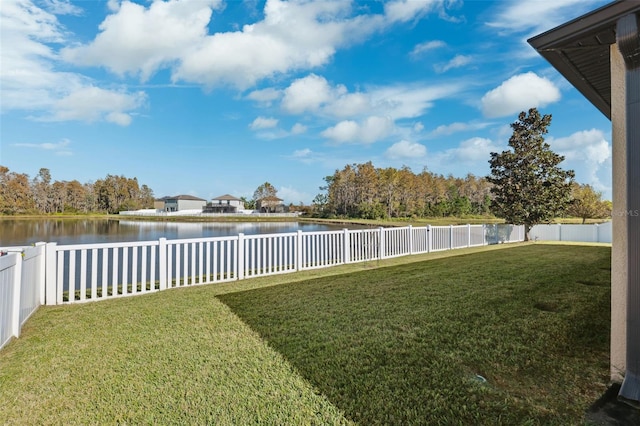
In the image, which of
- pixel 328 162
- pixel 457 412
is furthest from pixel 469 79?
pixel 328 162

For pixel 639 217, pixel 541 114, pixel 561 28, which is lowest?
pixel 639 217

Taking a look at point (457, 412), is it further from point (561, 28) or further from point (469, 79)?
point (469, 79)

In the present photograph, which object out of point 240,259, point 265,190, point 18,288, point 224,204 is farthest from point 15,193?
point 18,288

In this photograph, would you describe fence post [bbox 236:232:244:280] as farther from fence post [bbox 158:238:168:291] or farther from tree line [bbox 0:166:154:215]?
tree line [bbox 0:166:154:215]

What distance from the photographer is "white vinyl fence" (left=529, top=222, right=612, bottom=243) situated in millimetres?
14166

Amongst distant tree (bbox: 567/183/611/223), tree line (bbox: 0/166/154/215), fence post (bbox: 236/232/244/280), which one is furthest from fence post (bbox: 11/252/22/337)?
tree line (bbox: 0/166/154/215)

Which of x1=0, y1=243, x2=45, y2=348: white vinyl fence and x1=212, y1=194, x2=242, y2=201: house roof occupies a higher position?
x1=212, y1=194, x2=242, y2=201: house roof

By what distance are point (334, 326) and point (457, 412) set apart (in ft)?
5.40

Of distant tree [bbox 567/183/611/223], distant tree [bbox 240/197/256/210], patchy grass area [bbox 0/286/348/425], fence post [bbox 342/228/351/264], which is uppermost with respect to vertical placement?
distant tree [bbox 240/197/256/210]

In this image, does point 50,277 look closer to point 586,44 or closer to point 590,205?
point 586,44

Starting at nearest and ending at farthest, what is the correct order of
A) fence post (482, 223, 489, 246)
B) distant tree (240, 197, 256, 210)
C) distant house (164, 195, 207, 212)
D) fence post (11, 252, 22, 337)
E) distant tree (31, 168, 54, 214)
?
fence post (11, 252, 22, 337) → fence post (482, 223, 489, 246) → distant tree (31, 168, 54, 214) → distant house (164, 195, 207, 212) → distant tree (240, 197, 256, 210)

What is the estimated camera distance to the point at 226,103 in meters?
27.6

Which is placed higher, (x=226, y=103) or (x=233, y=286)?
(x=226, y=103)

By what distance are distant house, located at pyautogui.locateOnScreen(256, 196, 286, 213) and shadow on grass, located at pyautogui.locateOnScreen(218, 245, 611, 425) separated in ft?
207
